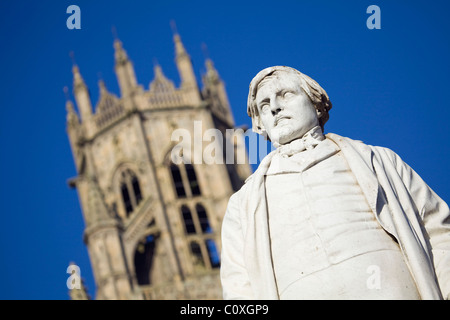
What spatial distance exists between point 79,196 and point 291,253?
49396 millimetres

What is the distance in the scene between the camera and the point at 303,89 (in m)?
6.23

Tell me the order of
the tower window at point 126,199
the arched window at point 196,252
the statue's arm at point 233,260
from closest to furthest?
the statue's arm at point 233,260 → the arched window at point 196,252 → the tower window at point 126,199

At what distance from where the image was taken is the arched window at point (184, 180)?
54344 millimetres

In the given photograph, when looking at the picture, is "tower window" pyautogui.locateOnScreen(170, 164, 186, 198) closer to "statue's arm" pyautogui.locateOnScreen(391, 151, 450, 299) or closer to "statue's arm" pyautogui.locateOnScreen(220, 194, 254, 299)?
"statue's arm" pyautogui.locateOnScreen(220, 194, 254, 299)

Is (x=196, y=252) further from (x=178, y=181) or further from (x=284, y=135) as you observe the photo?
(x=284, y=135)

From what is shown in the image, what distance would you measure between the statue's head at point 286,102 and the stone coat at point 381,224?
206 millimetres

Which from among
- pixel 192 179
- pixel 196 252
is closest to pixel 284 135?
pixel 196 252

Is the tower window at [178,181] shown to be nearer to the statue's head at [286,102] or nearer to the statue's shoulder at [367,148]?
the statue's head at [286,102]

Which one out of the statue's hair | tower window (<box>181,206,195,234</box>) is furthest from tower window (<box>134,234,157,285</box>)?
the statue's hair

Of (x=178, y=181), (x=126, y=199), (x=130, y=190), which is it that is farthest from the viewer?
(x=126, y=199)

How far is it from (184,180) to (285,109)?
48.4 metres

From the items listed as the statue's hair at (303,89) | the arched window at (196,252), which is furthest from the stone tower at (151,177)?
the statue's hair at (303,89)

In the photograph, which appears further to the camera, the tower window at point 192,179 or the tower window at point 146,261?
the tower window at point 192,179
